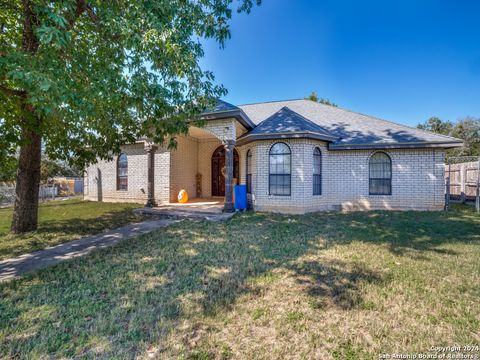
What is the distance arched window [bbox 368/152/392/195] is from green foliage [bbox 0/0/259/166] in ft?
26.0

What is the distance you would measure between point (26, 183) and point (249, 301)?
25.1 ft

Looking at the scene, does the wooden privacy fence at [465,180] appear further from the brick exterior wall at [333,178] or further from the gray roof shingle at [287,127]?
the gray roof shingle at [287,127]

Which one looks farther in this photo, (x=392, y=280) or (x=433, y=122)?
(x=433, y=122)

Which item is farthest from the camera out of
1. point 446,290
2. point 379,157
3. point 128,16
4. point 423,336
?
point 379,157

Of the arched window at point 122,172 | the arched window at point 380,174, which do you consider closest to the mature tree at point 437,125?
the arched window at point 380,174

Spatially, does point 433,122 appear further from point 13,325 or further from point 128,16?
point 13,325

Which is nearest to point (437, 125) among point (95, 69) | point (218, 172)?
point (218, 172)

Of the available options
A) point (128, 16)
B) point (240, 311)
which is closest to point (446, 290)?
point (240, 311)

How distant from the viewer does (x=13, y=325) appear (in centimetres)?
268

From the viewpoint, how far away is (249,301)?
3125mm

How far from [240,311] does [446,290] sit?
3.04m

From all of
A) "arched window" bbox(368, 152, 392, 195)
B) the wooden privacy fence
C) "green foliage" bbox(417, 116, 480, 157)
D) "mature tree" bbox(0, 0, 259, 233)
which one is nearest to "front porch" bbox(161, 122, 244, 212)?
"mature tree" bbox(0, 0, 259, 233)

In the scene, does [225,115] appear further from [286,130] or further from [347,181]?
[347,181]

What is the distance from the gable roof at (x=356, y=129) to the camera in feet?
32.3
